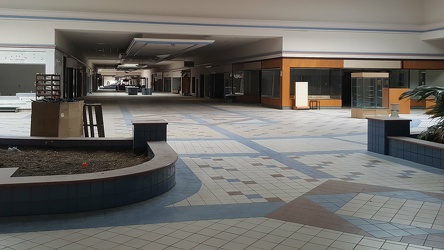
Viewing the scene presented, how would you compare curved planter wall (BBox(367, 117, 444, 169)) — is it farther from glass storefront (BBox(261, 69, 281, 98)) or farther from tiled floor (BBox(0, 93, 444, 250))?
glass storefront (BBox(261, 69, 281, 98))

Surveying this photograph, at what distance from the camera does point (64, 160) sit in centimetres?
619

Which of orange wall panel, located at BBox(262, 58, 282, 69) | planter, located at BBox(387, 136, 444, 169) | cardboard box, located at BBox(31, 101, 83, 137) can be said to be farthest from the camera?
orange wall panel, located at BBox(262, 58, 282, 69)

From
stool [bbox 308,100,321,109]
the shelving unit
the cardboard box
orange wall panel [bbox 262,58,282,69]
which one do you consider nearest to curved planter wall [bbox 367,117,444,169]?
the cardboard box

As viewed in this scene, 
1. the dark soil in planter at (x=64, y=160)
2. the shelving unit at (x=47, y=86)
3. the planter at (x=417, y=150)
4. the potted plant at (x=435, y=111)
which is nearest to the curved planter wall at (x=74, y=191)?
the dark soil in planter at (x=64, y=160)

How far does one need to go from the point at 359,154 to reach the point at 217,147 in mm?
2854

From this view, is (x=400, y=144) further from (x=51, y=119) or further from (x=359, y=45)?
(x=359, y=45)

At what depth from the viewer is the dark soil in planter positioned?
216 inches

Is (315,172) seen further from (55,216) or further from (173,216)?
(55,216)

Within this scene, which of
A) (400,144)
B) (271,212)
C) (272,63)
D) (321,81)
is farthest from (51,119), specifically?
(321,81)

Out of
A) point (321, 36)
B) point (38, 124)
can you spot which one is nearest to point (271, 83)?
point (321, 36)

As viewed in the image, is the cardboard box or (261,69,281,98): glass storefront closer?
the cardboard box

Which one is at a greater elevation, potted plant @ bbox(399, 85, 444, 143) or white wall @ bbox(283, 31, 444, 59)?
white wall @ bbox(283, 31, 444, 59)

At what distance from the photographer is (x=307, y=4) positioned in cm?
2139

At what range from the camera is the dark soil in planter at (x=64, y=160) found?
549 cm
